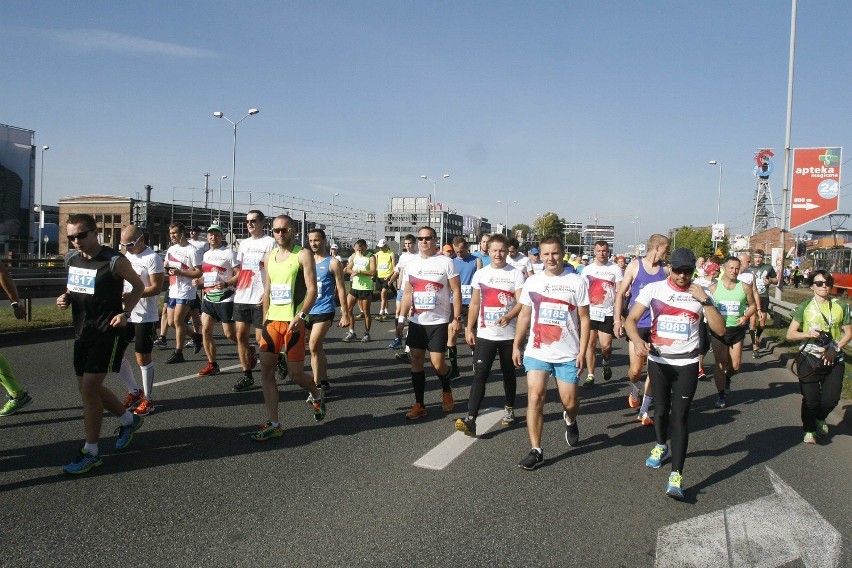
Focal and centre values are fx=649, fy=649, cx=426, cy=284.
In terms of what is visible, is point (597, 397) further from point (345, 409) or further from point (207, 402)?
point (207, 402)

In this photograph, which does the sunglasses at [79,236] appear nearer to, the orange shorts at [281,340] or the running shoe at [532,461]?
the orange shorts at [281,340]

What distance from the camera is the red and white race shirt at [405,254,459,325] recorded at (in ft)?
22.2

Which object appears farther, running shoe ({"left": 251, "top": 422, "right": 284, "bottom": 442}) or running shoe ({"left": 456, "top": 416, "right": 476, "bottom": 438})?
running shoe ({"left": 456, "top": 416, "right": 476, "bottom": 438})

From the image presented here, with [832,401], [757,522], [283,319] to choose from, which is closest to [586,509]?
[757,522]

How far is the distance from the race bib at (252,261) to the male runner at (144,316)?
1.13 meters

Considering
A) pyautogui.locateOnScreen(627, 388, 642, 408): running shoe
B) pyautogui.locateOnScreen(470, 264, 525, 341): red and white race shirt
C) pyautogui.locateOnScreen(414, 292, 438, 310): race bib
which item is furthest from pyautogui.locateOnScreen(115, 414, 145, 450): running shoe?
pyautogui.locateOnScreen(627, 388, 642, 408): running shoe

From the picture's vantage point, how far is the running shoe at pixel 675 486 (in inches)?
180

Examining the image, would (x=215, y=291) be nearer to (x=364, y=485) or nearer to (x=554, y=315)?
(x=364, y=485)

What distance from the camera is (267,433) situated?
18.6 ft

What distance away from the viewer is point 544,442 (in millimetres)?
5965

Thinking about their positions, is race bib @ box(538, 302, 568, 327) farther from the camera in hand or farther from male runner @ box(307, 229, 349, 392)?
the camera in hand

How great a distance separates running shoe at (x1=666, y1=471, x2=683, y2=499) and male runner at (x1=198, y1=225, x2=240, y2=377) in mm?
5821

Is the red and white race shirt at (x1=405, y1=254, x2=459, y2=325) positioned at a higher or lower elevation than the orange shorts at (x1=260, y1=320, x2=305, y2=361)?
higher

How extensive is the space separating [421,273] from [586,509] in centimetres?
326
